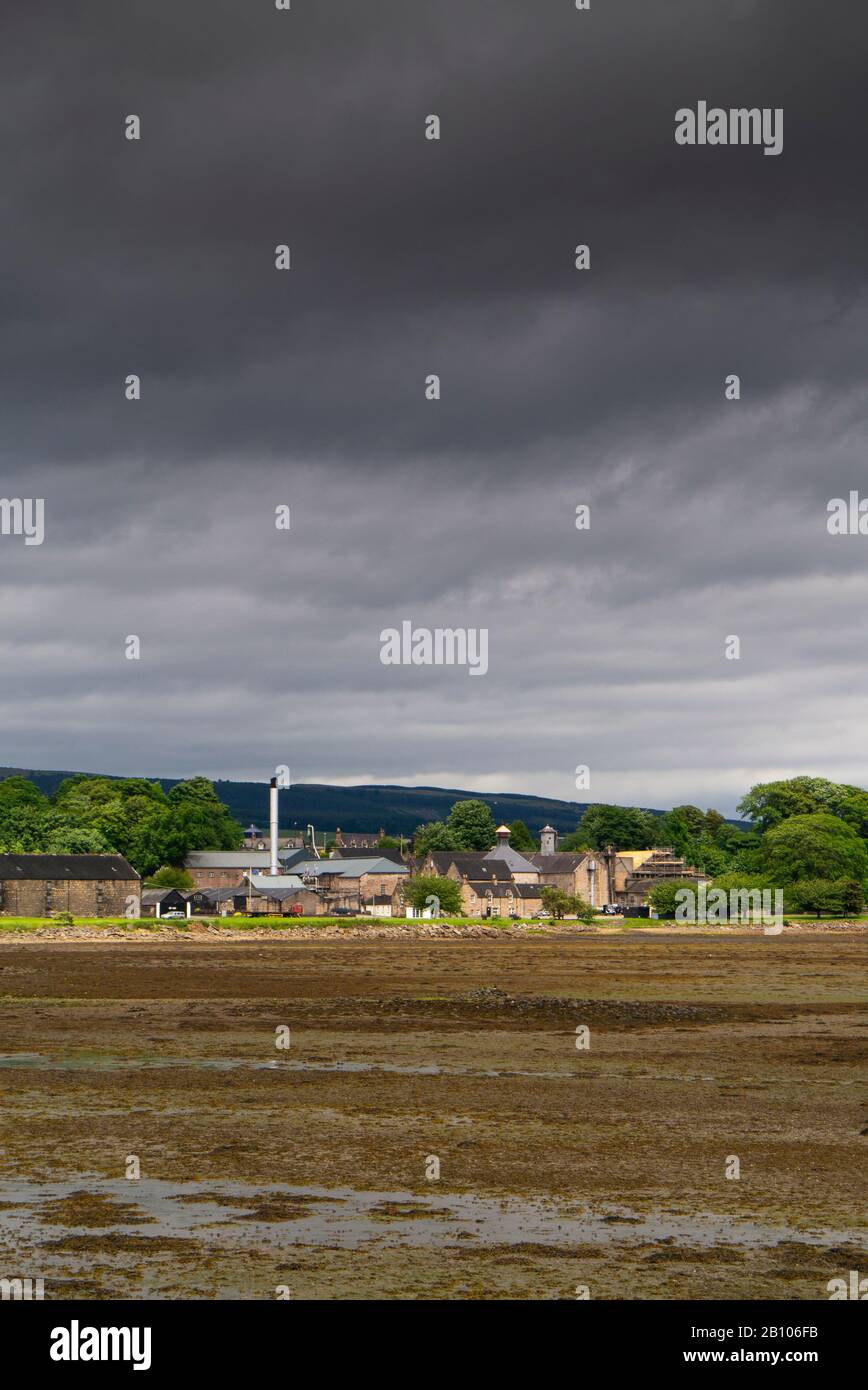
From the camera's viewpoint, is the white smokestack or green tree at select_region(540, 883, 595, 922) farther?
the white smokestack

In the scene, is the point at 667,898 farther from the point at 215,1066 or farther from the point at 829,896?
the point at 215,1066

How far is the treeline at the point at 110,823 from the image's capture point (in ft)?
469

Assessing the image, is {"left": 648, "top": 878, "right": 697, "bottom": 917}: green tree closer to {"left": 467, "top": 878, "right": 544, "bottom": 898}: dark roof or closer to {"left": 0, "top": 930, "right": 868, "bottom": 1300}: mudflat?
{"left": 467, "top": 878, "right": 544, "bottom": 898}: dark roof

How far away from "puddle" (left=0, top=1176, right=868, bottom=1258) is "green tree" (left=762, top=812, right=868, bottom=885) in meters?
121

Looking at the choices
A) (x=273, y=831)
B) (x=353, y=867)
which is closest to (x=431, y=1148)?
(x=273, y=831)

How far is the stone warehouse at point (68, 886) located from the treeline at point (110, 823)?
12.0 m

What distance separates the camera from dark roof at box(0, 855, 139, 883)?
406 feet

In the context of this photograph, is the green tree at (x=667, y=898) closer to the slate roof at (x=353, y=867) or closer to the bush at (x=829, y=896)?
the bush at (x=829, y=896)

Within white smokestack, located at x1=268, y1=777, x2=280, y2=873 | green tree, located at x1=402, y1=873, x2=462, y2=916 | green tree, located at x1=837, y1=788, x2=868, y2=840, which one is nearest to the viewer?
green tree, located at x1=402, y1=873, x2=462, y2=916

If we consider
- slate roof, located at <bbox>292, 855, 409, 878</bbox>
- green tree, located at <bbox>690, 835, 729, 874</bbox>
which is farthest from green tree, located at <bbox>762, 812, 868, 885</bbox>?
slate roof, located at <bbox>292, 855, 409, 878</bbox>
